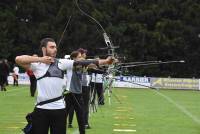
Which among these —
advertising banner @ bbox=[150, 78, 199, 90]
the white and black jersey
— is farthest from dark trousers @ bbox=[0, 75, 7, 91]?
the white and black jersey

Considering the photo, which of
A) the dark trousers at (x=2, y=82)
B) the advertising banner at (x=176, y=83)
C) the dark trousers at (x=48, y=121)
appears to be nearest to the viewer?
the dark trousers at (x=48, y=121)

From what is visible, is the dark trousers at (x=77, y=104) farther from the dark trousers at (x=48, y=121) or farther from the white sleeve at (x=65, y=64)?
the white sleeve at (x=65, y=64)

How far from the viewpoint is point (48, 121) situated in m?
8.00

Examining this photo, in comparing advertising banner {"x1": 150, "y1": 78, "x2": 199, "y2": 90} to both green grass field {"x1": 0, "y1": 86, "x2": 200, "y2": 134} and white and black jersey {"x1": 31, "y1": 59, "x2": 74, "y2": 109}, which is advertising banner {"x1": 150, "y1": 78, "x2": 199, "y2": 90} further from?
white and black jersey {"x1": 31, "y1": 59, "x2": 74, "y2": 109}

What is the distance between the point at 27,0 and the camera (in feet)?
190

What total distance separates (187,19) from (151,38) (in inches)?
178

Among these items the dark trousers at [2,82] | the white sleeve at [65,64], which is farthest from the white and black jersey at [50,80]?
the dark trousers at [2,82]

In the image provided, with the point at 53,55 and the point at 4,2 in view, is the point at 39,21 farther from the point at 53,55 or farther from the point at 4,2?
the point at 53,55

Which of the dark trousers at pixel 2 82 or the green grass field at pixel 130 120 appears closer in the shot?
the green grass field at pixel 130 120

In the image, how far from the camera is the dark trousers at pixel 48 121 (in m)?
7.97

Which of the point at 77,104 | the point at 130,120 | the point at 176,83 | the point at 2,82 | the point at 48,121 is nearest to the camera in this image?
the point at 48,121

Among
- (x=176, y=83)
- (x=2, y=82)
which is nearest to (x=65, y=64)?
(x=2, y=82)

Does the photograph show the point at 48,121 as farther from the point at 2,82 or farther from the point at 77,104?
the point at 2,82

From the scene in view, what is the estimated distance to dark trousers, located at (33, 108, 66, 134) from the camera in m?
7.97
